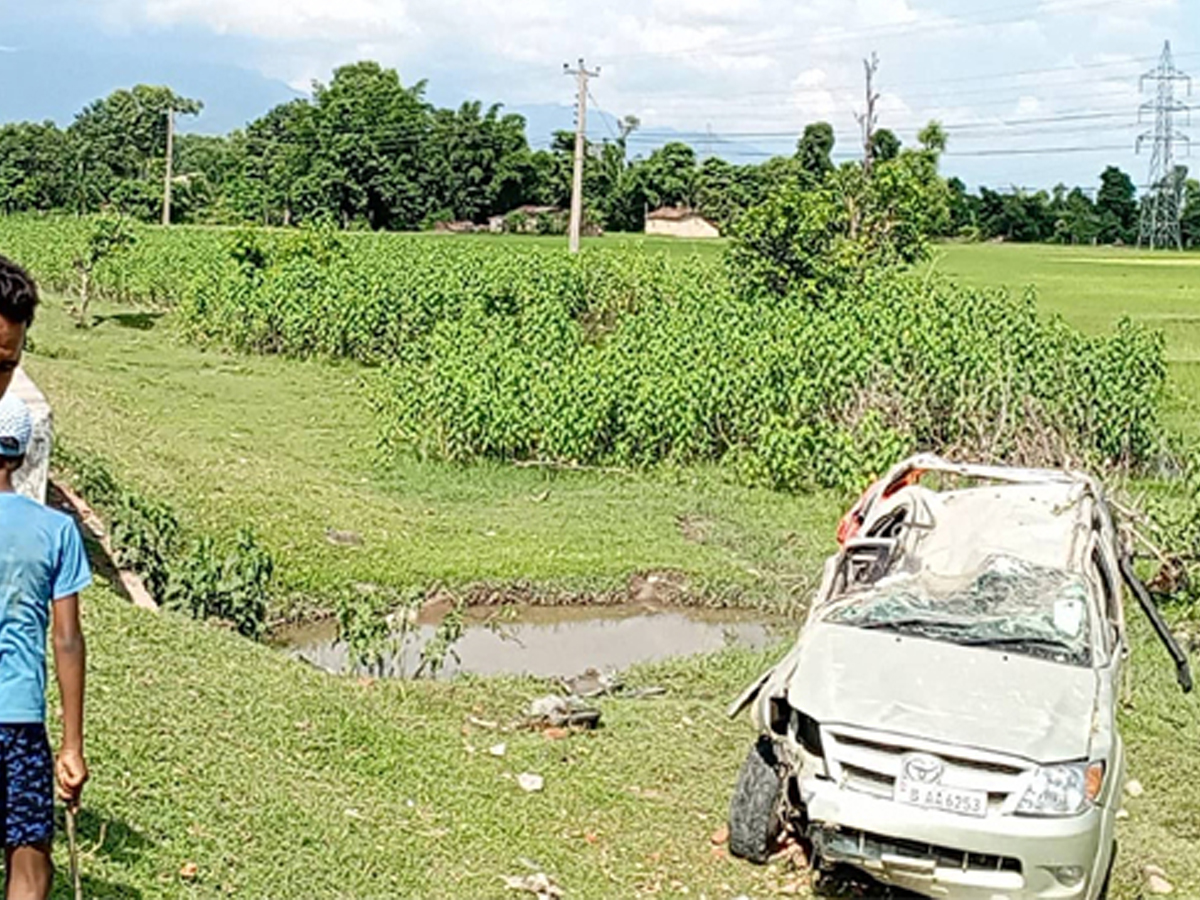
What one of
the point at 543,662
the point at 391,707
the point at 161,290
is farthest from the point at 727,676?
the point at 161,290

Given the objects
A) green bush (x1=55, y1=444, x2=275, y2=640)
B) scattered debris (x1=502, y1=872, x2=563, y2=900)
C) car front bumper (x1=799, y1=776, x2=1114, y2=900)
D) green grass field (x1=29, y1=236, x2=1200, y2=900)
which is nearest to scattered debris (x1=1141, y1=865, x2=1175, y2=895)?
green grass field (x1=29, y1=236, x2=1200, y2=900)

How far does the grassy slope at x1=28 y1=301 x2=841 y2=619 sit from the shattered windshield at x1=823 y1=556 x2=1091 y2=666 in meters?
5.17

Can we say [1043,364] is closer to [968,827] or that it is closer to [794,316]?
[794,316]

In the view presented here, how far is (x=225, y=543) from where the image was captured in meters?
12.3

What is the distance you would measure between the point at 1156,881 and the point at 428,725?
3.73 meters

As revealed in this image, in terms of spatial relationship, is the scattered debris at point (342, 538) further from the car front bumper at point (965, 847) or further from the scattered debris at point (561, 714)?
the car front bumper at point (965, 847)

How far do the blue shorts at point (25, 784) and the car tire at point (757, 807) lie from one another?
134 inches

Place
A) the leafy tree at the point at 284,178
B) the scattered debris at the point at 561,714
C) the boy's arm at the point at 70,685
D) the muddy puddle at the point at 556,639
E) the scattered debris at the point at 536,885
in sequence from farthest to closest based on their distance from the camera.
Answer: the leafy tree at the point at 284,178 < the muddy puddle at the point at 556,639 < the scattered debris at the point at 561,714 < the scattered debris at the point at 536,885 < the boy's arm at the point at 70,685

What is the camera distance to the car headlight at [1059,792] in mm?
5715

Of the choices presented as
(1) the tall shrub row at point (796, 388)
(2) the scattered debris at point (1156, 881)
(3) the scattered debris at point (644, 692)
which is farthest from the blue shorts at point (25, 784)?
(1) the tall shrub row at point (796, 388)

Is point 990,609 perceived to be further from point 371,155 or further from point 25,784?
point 371,155

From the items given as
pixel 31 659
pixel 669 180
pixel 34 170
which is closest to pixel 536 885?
pixel 31 659

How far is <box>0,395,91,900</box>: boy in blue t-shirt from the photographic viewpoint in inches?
157

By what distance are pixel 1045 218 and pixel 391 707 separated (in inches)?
3451
